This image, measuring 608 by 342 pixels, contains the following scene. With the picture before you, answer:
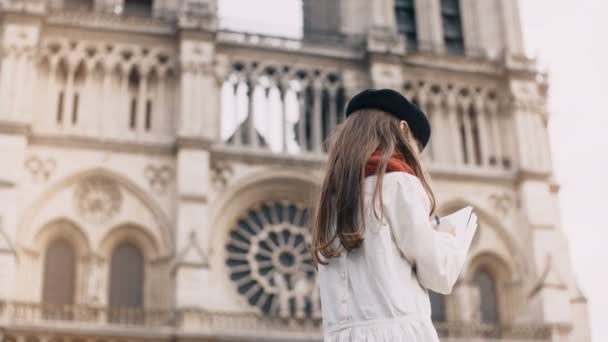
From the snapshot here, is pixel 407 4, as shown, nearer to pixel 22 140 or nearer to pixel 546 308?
pixel 546 308

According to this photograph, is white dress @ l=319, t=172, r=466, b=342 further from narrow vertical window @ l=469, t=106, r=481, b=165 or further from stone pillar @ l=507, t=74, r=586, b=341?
narrow vertical window @ l=469, t=106, r=481, b=165

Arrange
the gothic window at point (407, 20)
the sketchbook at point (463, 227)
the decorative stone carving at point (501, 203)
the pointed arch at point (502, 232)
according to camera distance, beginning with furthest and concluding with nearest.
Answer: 1. the gothic window at point (407, 20)
2. the decorative stone carving at point (501, 203)
3. the pointed arch at point (502, 232)
4. the sketchbook at point (463, 227)

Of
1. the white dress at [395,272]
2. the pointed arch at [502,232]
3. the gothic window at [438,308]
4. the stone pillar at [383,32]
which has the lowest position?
the white dress at [395,272]

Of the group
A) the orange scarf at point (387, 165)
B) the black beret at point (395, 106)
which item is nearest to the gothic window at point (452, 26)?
the black beret at point (395, 106)

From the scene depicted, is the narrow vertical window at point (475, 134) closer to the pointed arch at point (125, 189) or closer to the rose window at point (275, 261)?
the rose window at point (275, 261)

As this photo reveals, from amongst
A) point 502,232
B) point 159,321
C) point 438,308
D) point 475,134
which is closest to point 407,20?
point 475,134

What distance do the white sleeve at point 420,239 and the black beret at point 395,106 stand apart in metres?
0.27

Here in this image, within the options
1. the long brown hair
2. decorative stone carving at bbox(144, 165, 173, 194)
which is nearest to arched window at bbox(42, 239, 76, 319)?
decorative stone carving at bbox(144, 165, 173, 194)

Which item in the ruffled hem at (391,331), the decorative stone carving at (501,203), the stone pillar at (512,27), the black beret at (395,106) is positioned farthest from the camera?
the stone pillar at (512,27)

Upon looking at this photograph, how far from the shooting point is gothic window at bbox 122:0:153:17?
912 inches

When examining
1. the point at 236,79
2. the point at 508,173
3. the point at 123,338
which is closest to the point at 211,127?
the point at 236,79

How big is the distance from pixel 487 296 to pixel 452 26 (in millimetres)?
7553

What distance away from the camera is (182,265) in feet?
59.9

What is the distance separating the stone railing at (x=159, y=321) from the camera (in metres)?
17.4
